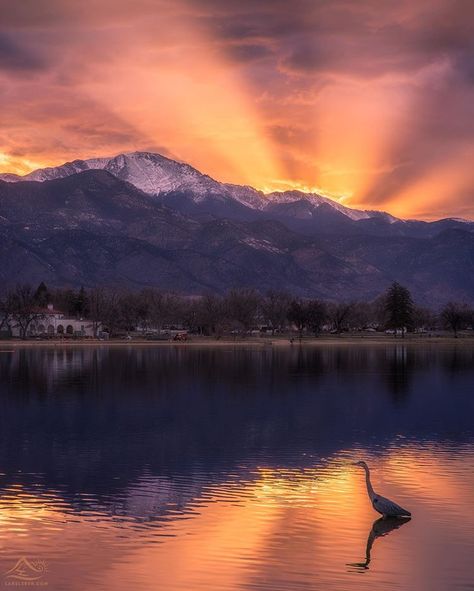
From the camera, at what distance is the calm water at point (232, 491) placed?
2184 centimetres

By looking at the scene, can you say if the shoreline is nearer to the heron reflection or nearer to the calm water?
the calm water

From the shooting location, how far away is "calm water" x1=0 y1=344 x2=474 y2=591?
2184 cm

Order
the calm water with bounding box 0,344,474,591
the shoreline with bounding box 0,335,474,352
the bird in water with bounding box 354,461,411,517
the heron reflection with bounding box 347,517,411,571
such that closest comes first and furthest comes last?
the calm water with bounding box 0,344,474,591
the heron reflection with bounding box 347,517,411,571
the bird in water with bounding box 354,461,411,517
the shoreline with bounding box 0,335,474,352

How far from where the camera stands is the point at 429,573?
2183 cm

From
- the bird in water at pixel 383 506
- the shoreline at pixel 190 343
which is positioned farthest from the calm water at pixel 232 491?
the shoreline at pixel 190 343

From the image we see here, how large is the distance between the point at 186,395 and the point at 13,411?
15.5 m

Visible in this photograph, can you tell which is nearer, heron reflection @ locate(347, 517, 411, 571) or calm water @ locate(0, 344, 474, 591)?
calm water @ locate(0, 344, 474, 591)

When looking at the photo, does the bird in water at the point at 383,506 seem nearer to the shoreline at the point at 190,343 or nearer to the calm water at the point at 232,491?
the calm water at the point at 232,491

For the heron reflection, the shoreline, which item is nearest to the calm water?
the heron reflection

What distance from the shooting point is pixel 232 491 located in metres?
30.7

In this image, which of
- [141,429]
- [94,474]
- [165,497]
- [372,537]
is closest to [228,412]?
[141,429]

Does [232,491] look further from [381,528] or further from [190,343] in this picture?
[190,343]

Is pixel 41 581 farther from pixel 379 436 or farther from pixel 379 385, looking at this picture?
pixel 379 385

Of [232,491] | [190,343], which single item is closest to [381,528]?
[232,491]
